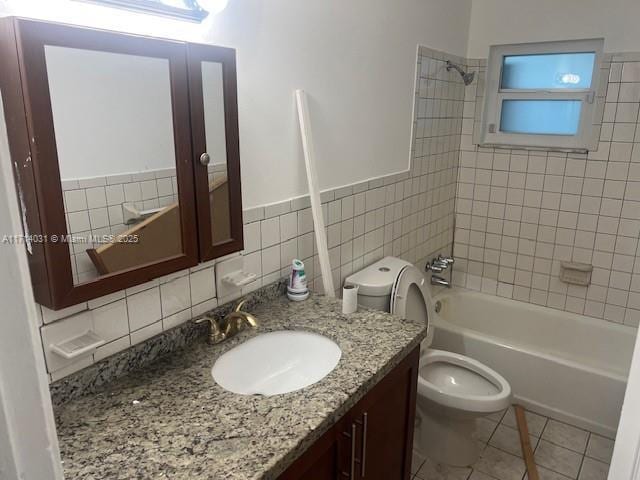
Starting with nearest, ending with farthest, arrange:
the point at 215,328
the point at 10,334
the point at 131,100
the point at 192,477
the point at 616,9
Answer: the point at 10,334 < the point at 192,477 < the point at 131,100 < the point at 215,328 < the point at 616,9

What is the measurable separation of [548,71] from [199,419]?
8.74ft

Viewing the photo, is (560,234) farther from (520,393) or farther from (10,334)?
(10,334)

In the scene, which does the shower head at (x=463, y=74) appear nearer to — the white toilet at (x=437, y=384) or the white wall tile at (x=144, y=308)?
the white toilet at (x=437, y=384)

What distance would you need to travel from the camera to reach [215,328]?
55.8 inches

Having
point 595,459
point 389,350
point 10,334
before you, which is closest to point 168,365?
point 389,350

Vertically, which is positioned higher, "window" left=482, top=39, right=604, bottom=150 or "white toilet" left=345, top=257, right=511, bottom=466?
"window" left=482, top=39, right=604, bottom=150

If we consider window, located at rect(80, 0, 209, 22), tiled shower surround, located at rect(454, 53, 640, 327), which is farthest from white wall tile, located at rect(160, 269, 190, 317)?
tiled shower surround, located at rect(454, 53, 640, 327)

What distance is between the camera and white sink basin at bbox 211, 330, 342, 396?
1385 millimetres

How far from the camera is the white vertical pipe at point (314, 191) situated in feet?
5.47

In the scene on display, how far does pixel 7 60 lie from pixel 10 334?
2.43ft

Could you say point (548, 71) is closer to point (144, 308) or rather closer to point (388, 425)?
point (388, 425)

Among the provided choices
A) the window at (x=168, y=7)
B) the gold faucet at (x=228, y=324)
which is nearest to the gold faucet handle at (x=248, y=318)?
the gold faucet at (x=228, y=324)

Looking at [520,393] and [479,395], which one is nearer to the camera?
[479,395]

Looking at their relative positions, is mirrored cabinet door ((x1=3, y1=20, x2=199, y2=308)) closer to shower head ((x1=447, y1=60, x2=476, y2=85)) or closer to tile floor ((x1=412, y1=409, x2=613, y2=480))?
tile floor ((x1=412, y1=409, x2=613, y2=480))
